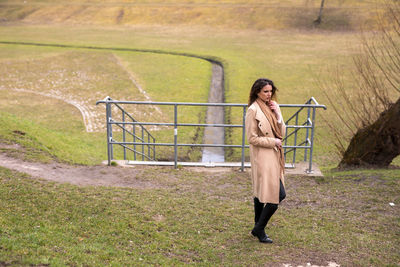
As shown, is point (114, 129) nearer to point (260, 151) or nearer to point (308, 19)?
point (260, 151)

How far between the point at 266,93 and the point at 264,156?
32.3 inches

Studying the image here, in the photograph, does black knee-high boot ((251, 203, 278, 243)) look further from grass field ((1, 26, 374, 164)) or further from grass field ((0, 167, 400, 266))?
grass field ((1, 26, 374, 164))

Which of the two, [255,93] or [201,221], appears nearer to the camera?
[255,93]

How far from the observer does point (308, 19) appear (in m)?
57.4

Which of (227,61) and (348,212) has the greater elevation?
(227,61)

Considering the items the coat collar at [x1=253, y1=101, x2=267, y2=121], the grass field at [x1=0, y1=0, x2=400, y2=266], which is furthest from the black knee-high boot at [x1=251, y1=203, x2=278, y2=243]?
the coat collar at [x1=253, y1=101, x2=267, y2=121]

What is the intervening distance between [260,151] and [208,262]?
1564 millimetres

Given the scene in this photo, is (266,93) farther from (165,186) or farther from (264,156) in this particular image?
(165,186)

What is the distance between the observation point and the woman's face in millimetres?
5469

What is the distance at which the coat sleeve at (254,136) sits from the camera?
5402 millimetres

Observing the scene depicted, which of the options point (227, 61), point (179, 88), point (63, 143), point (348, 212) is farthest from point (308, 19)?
point (348, 212)

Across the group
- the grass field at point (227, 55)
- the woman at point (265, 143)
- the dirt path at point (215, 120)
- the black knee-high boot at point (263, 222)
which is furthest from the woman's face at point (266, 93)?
the dirt path at point (215, 120)

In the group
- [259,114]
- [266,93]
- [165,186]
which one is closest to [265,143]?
[259,114]

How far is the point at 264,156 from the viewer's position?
549 cm
